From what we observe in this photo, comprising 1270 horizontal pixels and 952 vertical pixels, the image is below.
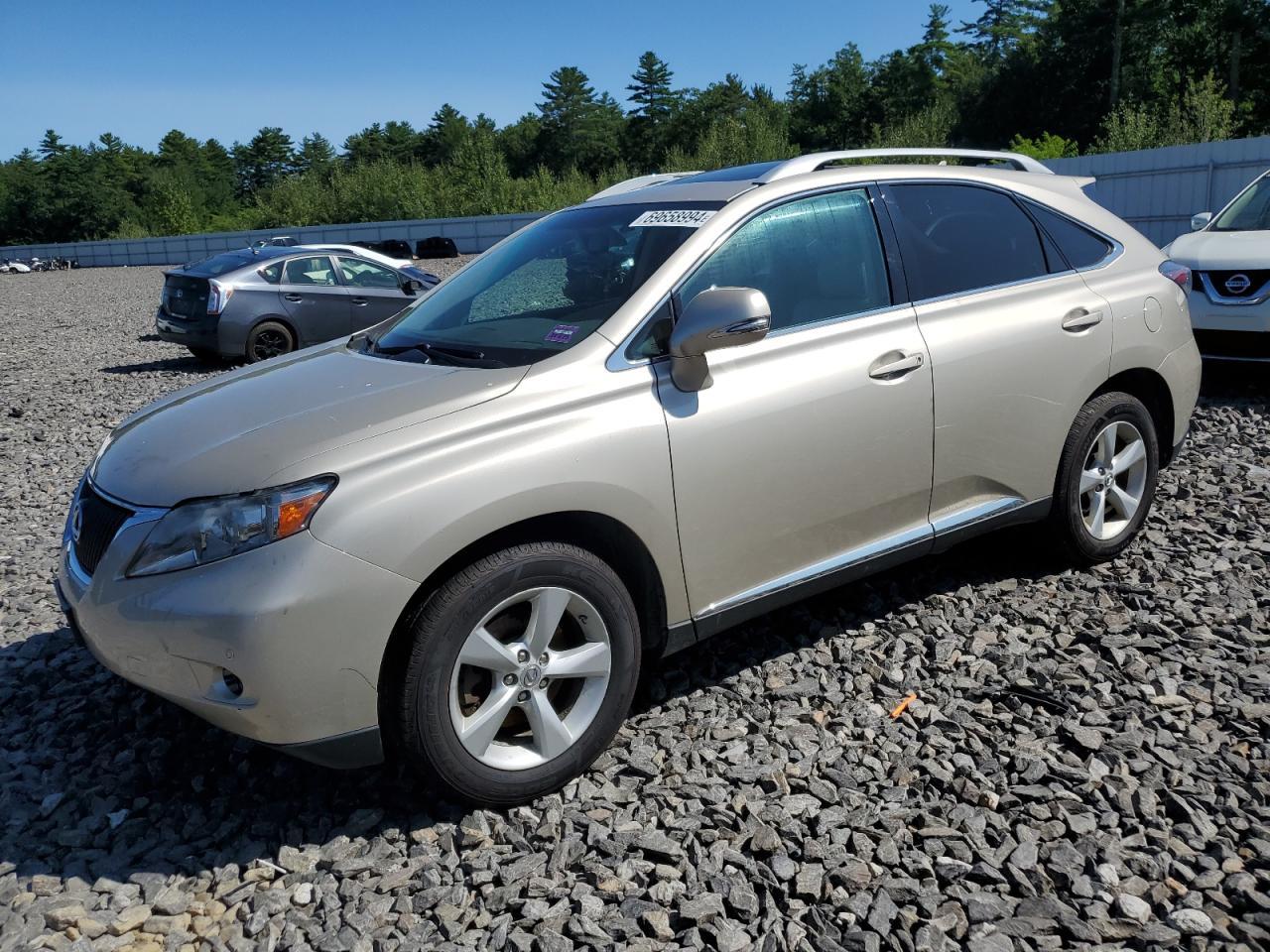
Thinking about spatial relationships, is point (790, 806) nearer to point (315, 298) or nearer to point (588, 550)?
point (588, 550)

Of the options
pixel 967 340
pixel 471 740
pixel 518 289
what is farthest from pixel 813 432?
pixel 471 740

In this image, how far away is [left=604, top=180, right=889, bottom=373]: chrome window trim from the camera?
10.8 feet

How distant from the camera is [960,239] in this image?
4.22 m

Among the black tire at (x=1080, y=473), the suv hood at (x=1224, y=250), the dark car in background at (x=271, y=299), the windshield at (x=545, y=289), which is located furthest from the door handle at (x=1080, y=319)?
the dark car in background at (x=271, y=299)

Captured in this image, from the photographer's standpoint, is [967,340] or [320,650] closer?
[320,650]

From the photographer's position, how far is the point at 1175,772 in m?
3.20

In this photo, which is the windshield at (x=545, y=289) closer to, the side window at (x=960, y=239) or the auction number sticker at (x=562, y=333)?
the auction number sticker at (x=562, y=333)

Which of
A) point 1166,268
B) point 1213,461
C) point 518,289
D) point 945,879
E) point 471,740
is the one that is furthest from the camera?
point 1213,461

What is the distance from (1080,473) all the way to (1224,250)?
5031mm

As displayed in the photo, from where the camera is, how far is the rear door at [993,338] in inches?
156

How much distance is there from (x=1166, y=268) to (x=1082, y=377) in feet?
3.07

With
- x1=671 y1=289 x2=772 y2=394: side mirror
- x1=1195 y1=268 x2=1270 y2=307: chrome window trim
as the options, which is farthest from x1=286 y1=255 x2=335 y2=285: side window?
x1=671 y1=289 x2=772 y2=394: side mirror

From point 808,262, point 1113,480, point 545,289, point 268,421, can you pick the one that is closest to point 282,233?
point 545,289

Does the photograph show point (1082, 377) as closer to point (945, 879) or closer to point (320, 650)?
point (945, 879)
